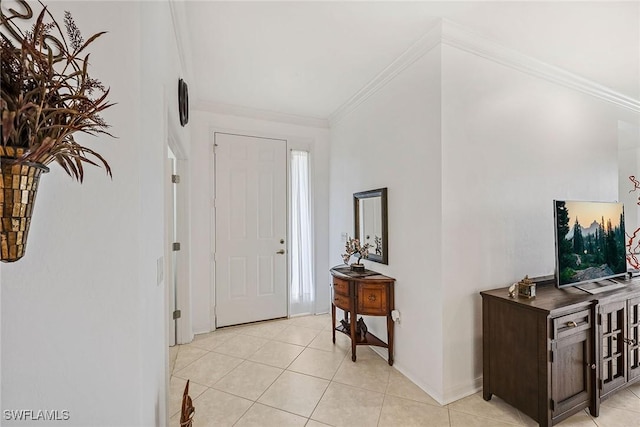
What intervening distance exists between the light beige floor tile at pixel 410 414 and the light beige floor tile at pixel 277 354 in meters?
0.97

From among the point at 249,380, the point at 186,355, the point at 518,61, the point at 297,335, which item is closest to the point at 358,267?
the point at 297,335

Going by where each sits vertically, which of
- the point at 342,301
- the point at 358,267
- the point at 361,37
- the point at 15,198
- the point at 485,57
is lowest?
the point at 342,301

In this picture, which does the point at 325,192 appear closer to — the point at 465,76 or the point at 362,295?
the point at 362,295

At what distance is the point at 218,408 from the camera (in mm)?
2000

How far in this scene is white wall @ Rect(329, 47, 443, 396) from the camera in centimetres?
211

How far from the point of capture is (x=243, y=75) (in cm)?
272

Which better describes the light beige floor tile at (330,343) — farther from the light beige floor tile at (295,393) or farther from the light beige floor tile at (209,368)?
the light beige floor tile at (209,368)

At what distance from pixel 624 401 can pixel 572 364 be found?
70cm

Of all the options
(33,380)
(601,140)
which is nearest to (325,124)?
(601,140)

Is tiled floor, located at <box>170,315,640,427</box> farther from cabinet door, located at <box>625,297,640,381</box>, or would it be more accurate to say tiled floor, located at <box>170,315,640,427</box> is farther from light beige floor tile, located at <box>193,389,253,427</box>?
cabinet door, located at <box>625,297,640,381</box>

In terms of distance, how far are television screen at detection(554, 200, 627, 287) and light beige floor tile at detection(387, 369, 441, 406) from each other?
4.03ft

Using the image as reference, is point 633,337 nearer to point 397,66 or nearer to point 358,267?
point 358,267

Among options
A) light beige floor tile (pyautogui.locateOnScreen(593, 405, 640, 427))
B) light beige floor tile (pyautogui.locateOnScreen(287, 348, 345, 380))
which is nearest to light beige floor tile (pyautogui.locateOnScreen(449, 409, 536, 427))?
light beige floor tile (pyautogui.locateOnScreen(593, 405, 640, 427))

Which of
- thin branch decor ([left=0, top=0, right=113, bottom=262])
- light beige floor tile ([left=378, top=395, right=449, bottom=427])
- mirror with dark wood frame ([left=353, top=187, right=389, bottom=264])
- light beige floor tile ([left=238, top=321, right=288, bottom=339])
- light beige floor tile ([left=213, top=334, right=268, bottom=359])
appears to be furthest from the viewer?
light beige floor tile ([left=238, top=321, right=288, bottom=339])
